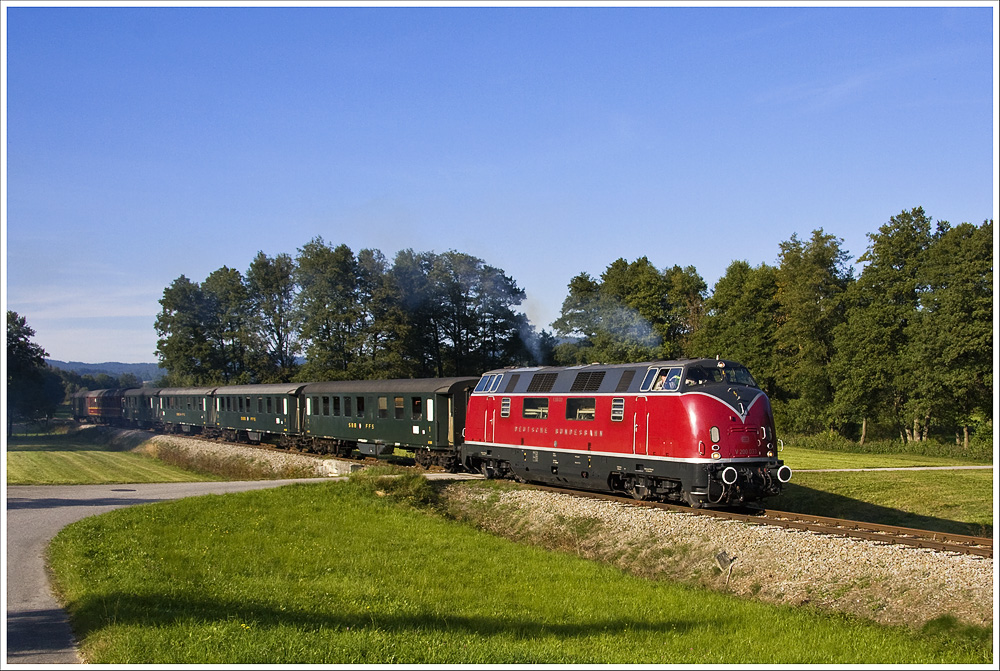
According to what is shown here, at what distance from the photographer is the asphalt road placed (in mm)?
10391

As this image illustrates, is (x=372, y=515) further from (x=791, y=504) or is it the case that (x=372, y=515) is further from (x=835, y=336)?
(x=835, y=336)

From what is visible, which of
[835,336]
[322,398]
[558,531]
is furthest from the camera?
[835,336]

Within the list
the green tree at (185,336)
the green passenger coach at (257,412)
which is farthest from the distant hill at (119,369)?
the green passenger coach at (257,412)

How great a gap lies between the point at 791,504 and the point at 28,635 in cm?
2437

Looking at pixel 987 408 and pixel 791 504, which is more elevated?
pixel 987 408

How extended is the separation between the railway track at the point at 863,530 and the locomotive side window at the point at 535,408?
4.55 meters

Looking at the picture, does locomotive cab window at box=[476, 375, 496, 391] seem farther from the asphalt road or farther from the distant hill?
the distant hill

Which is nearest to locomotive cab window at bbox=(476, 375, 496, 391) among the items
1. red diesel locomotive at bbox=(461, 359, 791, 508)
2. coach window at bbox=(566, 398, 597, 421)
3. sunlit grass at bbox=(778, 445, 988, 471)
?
red diesel locomotive at bbox=(461, 359, 791, 508)

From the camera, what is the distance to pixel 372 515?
71.7 feet

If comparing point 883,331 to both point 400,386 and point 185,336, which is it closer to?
point 400,386

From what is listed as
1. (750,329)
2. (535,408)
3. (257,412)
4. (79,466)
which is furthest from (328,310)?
→ (535,408)

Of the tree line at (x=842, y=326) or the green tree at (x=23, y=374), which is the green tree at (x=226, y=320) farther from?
the tree line at (x=842, y=326)

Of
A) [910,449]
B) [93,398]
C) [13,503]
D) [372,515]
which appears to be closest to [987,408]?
[910,449]

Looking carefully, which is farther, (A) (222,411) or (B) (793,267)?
(B) (793,267)
